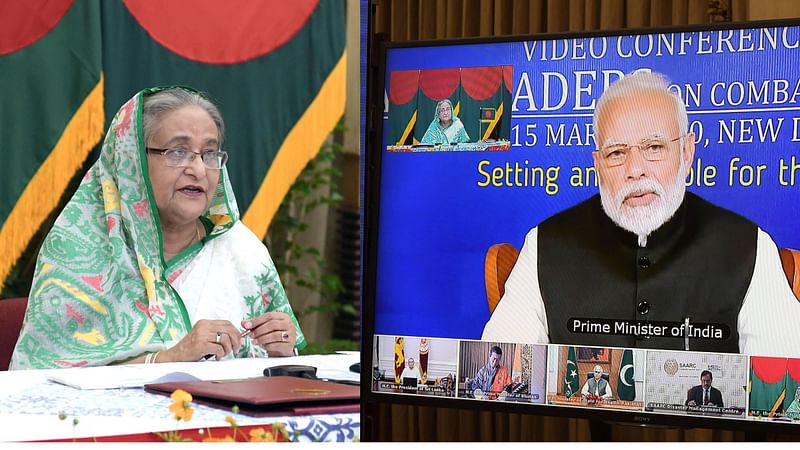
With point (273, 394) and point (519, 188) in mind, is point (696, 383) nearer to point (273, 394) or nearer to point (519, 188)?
point (519, 188)

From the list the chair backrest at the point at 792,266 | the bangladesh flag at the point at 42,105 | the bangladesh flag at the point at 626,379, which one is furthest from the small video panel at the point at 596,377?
the bangladesh flag at the point at 42,105

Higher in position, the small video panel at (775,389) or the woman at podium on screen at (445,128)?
the woman at podium on screen at (445,128)

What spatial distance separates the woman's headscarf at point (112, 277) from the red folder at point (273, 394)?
0.12 metres

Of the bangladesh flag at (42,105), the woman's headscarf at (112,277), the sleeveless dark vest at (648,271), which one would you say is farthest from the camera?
the sleeveless dark vest at (648,271)

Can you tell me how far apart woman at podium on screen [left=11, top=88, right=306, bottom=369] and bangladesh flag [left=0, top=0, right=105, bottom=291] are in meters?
0.07

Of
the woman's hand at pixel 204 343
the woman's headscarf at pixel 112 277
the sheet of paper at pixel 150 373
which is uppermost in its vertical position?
the woman's headscarf at pixel 112 277

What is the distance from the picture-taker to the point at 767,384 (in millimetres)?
1510

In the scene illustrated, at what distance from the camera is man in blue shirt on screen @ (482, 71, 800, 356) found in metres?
1.53

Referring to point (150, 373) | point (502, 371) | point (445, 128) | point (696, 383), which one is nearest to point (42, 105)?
point (150, 373)

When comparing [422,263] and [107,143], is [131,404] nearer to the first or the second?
[107,143]

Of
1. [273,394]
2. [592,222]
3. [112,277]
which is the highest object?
[592,222]

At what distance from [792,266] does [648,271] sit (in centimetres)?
22

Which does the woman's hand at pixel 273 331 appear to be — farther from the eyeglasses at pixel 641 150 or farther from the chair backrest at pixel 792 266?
the chair backrest at pixel 792 266

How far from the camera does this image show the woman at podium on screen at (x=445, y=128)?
167 cm
